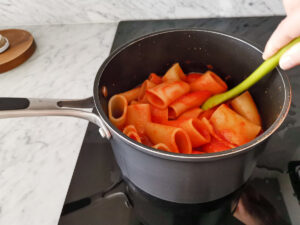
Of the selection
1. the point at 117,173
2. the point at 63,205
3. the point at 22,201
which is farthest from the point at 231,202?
the point at 22,201

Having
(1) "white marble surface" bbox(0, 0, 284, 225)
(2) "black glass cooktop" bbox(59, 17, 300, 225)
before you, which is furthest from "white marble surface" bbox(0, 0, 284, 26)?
(2) "black glass cooktop" bbox(59, 17, 300, 225)

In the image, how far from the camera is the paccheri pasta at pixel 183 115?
63 centimetres

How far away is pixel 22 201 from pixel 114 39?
2.12ft

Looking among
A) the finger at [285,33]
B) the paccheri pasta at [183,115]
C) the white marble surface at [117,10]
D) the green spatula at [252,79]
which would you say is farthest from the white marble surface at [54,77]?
the finger at [285,33]

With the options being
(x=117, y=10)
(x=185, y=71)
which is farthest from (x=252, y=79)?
(x=117, y=10)

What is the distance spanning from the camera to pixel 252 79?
62cm

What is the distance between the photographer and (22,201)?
677 mm

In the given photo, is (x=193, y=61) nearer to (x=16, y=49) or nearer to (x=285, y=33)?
(x=285, y=33)

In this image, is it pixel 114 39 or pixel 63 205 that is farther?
pixel 114 39

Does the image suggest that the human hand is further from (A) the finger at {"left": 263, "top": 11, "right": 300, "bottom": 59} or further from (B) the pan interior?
(B) the pan interior

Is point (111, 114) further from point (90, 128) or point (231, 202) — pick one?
point (231, 202)

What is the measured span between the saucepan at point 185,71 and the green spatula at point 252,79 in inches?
1.4

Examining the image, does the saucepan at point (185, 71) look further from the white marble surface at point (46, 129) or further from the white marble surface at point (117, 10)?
the white marble surface at point (117, 10)

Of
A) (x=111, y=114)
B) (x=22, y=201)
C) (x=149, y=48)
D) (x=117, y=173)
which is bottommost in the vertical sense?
(x=22, y=201)
